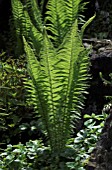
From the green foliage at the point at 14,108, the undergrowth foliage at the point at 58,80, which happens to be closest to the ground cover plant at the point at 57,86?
the undergrowth foliage at the point at 58,80

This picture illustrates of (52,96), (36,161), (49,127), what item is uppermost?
(52,96)

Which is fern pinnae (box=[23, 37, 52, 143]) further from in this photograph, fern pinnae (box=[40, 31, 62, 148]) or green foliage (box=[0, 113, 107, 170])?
green foliage (box=[0, 113, 107, 170])

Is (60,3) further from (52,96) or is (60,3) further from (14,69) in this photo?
(52,96)

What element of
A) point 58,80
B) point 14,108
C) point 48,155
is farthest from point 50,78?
point 14,108

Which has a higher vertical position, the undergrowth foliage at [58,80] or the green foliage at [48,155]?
the undergrowth foliage at [58,80]

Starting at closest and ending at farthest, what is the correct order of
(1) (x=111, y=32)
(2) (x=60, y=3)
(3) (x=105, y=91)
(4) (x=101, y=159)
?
(4) (x=101, y=159)
(3) (x=105, y=91)
(2) (x=60, y=3)
(1) (x=111, y=32)

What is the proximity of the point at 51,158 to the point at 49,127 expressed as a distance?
0.21m

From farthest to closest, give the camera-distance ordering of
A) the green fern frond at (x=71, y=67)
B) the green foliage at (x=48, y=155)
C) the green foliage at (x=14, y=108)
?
the green foliage at (x=14, y=108), the green foliage at (x=48, y=155), the green fern frond at (x=71, y=67)

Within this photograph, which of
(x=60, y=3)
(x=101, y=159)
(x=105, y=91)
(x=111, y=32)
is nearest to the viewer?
(x=101, y=159)

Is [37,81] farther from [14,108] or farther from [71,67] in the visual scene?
[14,108]

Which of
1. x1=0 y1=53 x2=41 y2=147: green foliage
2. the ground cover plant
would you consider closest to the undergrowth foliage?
the ground cover plant

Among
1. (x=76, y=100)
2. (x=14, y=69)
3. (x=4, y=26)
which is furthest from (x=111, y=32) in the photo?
(x=76, y=100)

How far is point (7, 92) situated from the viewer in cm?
386

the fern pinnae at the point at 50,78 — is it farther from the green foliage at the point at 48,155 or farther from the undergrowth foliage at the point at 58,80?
the green foliage at the point at 48,155
